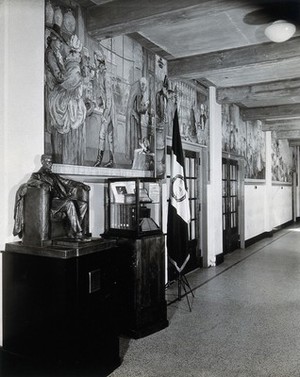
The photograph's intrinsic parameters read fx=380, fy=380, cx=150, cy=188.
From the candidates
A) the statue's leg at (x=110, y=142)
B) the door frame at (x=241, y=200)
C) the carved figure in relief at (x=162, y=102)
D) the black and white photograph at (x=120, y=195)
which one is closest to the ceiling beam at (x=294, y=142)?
the door frame at (x=241, y=200)

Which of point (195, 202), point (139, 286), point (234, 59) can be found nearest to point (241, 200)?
point (195, 202)

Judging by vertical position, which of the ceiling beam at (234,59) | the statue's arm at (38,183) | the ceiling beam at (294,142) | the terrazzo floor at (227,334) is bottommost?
the terrazzo floor at (227,334)

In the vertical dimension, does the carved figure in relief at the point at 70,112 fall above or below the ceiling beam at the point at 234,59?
below

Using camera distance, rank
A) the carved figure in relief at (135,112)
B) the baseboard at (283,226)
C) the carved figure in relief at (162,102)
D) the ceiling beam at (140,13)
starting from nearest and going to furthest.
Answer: the ceiling beam at (140,13), the carved figure in relief at (135,112), the carved figure in relief at (162,102), the baseboard at (283,226)

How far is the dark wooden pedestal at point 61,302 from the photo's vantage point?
263cm

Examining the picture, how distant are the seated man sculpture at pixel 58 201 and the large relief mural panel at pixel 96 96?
0.59 metres

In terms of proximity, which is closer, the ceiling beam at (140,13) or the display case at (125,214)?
the ceiling beam at (140,13)

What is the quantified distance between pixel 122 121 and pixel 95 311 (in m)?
2.48

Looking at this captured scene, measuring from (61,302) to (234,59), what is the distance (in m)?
4.08

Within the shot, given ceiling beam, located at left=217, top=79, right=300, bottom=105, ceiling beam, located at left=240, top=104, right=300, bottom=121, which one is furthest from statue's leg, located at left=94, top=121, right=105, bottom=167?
ceiling beam, located at left=240, top=104, right=300, bottom=121

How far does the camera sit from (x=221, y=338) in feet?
12.0

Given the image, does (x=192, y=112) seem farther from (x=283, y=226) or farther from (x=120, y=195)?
(x=283, y=226)

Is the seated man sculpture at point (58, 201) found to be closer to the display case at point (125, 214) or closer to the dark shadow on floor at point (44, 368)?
the display case at point (125, 214)

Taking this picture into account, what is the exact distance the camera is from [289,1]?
3.78 meters
